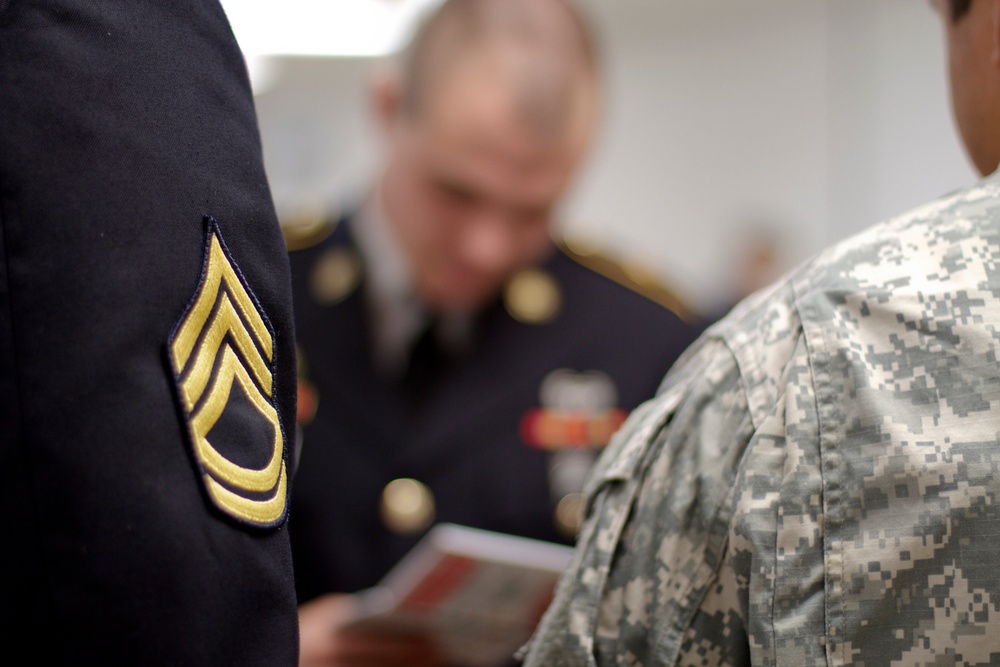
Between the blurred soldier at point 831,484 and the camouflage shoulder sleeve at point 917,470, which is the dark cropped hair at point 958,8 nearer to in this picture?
the blurred soldier at point 831,484

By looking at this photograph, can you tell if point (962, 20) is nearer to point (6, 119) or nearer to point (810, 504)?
point (810, 504)

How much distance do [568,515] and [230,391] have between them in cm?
102

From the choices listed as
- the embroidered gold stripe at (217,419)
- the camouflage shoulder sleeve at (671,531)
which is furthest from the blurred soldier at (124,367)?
the camouflage shoulder sleeve at (671,531)

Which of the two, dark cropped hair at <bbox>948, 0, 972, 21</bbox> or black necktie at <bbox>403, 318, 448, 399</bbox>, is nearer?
dark cropped hair at <bbox>948, 0, 972, 21</bbox>

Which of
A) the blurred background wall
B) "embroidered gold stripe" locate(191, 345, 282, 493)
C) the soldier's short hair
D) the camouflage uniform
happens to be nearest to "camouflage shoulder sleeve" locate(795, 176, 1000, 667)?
the camouflage uniform

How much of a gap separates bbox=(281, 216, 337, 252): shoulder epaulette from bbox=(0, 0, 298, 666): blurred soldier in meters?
1.10

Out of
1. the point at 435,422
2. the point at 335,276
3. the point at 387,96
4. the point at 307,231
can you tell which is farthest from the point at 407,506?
the point at 387,96

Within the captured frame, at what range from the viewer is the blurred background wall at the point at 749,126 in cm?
437

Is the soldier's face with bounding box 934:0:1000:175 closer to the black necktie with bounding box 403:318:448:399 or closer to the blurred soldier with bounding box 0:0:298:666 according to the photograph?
the blurred soldier with bounding box 0:0:298:666

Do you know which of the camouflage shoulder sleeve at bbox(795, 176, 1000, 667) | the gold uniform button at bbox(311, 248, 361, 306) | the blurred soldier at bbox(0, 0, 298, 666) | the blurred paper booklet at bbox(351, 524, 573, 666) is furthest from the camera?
the gold uniform button at bbox(311, 248, 361, 306)

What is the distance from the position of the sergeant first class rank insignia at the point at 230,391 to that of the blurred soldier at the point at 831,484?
24 cm

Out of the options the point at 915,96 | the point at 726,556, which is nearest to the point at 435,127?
the point at 726,556

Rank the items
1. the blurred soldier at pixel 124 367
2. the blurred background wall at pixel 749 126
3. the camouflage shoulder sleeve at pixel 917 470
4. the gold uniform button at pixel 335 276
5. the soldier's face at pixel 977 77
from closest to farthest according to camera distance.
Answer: the blurred soldier at pixel 124 367 → the camouflage shoulder sleeve at pixel 917 470 → the soldier's face at pixel 977 77 → the gold uniform button at pixel 335 276 → the blurred background wall at pixel 749 126

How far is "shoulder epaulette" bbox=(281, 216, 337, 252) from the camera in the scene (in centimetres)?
154
